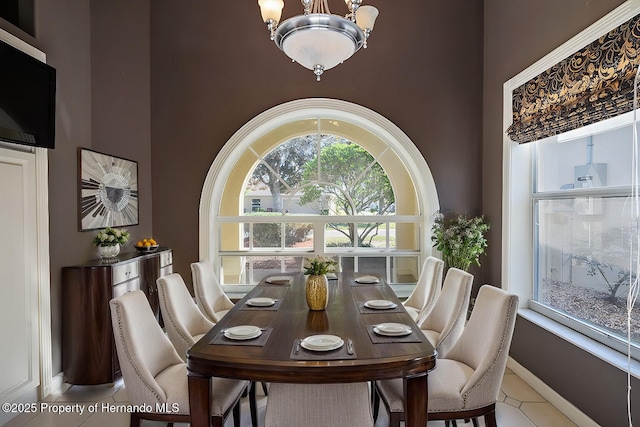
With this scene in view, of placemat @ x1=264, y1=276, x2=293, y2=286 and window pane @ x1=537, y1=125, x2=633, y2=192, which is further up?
window pane @ x1=537, y1=125, x2=633, y2=192

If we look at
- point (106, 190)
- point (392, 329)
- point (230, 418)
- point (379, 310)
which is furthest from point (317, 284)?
point (106, 190)

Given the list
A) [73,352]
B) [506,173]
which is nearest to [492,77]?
[506,173]

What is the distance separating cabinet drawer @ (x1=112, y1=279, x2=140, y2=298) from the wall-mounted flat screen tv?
1.16 m

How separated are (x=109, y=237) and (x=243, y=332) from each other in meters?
1.95

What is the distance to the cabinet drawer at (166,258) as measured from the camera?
405 cm

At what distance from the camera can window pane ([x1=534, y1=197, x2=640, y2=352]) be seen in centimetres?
242

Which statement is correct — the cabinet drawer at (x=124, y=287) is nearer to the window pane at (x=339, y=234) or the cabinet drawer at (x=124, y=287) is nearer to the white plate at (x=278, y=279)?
the white plate at (x=278, y=279)

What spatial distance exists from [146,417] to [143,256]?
6.43ft

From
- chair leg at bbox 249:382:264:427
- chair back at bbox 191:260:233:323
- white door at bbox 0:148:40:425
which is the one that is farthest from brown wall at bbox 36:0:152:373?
chair leg at bbox 249:382:264:427

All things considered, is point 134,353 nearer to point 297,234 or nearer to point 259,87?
point 297,234

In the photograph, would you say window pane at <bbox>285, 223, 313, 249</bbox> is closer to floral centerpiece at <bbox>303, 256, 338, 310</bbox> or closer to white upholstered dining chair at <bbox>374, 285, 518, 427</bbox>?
floral centerpiece at <bbox>303, 256, 338, 310</bbox>

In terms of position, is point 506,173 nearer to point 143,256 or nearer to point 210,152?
point 210,152

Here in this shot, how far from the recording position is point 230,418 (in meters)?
2.69

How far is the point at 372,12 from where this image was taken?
2.53 metres
